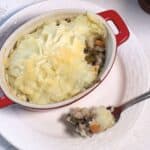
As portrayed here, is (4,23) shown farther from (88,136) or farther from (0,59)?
(88,136)

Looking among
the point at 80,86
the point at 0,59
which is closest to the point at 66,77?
the point at 80,86

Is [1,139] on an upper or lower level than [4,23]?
lower

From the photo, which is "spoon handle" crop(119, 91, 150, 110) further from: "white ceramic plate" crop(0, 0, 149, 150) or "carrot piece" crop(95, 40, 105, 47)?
"carrot piece" crop(95, 40, 105, 47)

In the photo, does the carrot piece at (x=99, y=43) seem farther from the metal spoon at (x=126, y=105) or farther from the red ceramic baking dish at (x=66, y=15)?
the metal spoon at (x=126, y=105)

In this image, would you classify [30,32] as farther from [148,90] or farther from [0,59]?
[148,90]

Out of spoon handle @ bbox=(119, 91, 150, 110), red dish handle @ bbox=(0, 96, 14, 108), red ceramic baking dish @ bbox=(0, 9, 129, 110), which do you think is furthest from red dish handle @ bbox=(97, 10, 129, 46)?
red dish handle @ bbox=(0, 96, 14, 108)

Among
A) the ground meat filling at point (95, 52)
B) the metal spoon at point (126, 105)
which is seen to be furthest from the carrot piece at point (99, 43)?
the metal spoon at point (126, 105)

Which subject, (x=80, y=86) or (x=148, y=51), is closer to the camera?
(x=80, y=86)
